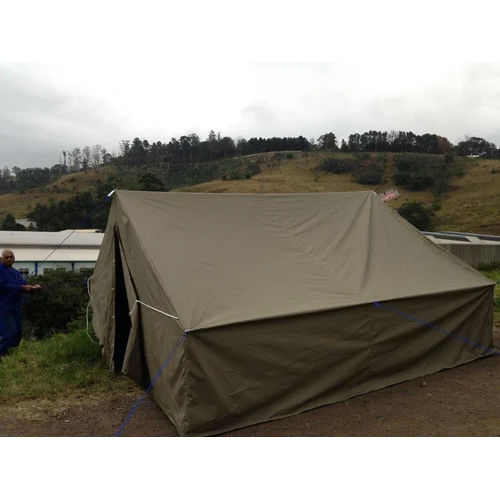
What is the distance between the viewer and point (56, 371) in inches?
205

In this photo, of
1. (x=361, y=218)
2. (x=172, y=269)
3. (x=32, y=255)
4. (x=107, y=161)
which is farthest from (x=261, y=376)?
(x=107, y=161)

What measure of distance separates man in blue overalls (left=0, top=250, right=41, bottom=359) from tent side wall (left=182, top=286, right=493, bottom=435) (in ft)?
10.4

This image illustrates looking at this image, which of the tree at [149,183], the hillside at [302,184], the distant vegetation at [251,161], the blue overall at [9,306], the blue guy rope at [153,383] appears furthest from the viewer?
the distant vegetation at [251,161]

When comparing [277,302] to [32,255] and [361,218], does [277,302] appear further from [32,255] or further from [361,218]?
[32,255]

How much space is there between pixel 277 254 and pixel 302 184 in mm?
51936

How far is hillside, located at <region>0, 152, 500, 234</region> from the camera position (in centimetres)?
4288

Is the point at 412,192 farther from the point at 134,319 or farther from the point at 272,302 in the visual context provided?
the point at 134,319

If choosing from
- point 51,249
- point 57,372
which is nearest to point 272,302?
point 57,372

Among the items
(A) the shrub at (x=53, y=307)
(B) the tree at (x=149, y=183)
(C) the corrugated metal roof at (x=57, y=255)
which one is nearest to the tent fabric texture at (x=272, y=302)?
(A) the shrub at (x=53, y=307)

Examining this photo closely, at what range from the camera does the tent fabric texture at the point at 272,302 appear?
3855 millimetres

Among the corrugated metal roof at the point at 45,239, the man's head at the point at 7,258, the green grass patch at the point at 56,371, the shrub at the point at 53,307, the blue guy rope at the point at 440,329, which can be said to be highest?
the man's head at the point at 7,258

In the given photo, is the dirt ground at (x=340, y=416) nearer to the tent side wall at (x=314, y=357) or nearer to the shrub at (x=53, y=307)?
the tent side wall at (x=314, y=357)

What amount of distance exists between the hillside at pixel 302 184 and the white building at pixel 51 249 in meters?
17.8

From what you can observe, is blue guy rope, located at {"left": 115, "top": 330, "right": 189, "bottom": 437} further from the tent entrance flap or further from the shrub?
the shrub
